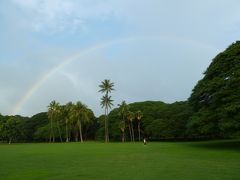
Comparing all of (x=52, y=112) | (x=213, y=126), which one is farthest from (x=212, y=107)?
(x=52, y=112)

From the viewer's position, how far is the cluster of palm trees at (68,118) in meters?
117

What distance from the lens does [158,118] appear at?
10788cm

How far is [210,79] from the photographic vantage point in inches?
2144

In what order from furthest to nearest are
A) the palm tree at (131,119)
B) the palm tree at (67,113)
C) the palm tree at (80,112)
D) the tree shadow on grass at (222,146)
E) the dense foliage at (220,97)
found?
the palm tree at (67,113) → the palm tree at (80,112) → the palm tree at (131,119) → the tree shadow on grass at (222,146) → the dense foliage at (220,97)

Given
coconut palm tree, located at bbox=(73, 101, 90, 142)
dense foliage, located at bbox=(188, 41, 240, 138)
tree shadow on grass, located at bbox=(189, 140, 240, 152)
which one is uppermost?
coconut palm tree, located at bbox=(73, 101, 90, 142)

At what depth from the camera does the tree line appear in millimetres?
47750

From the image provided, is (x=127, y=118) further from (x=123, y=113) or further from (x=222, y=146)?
(x=222, y=146)

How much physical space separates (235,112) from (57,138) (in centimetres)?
10172

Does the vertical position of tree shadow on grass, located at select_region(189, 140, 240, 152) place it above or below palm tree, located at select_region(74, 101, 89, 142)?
below

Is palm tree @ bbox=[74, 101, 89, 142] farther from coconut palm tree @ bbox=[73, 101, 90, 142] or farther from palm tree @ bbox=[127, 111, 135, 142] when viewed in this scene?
palm tree @ bbox=[127, 111, 135, 142]

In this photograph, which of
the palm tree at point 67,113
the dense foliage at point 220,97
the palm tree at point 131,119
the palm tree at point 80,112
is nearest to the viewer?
the dense foliage at point 220,97

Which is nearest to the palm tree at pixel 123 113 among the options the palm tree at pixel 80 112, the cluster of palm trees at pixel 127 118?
the cluster of palm trees at pixel 127 118

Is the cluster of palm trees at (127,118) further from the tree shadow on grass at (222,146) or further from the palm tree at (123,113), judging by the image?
the tree shadow on grass at (222,146)

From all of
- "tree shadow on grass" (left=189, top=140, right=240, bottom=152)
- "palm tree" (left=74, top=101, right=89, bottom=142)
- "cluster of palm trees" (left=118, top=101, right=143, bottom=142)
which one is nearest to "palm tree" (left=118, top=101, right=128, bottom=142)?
"cluster of palm trees" (left=118, top=101, right=143, bottom=142)
